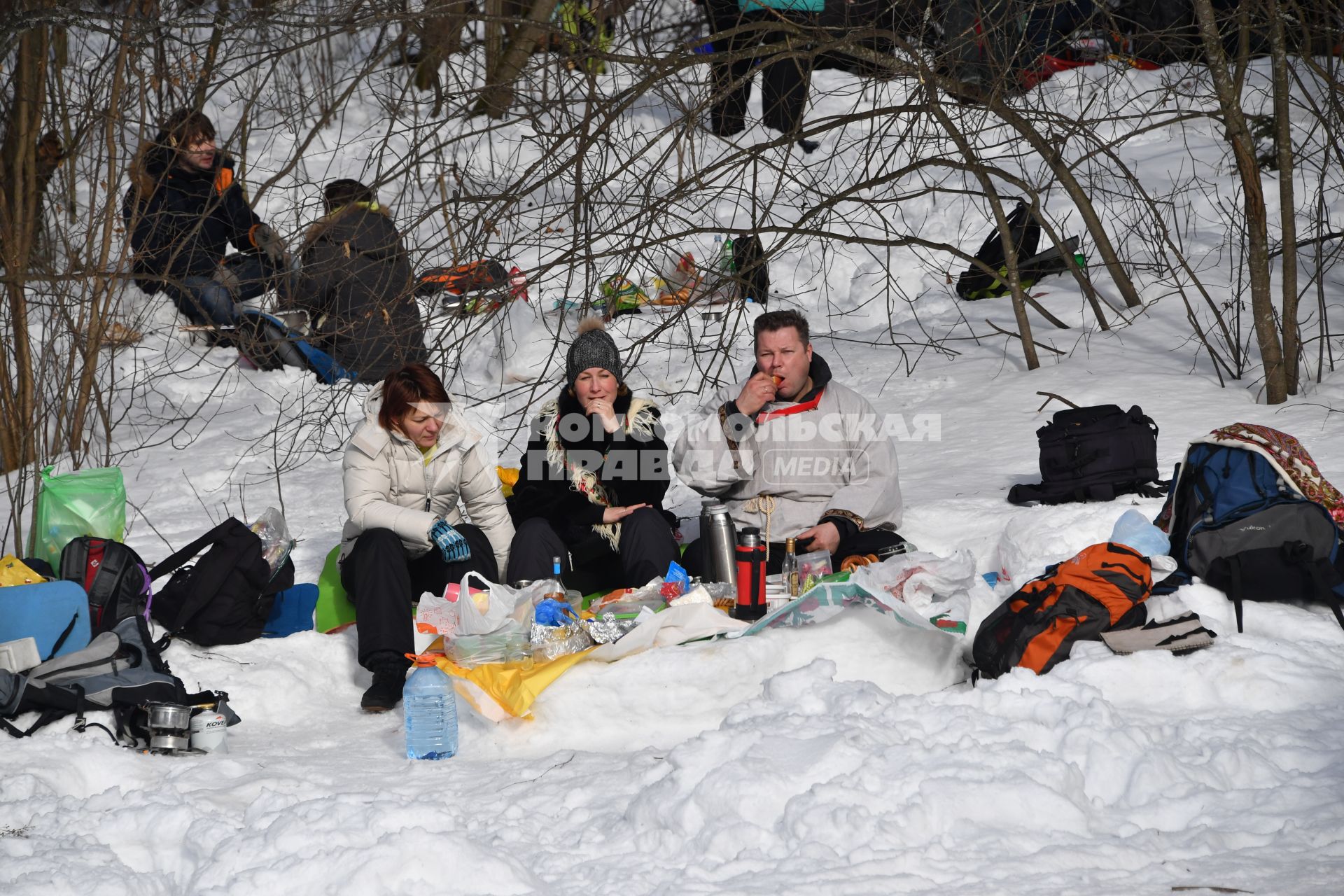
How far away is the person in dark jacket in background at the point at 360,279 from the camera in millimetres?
5078

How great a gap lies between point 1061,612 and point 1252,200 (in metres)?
3.28

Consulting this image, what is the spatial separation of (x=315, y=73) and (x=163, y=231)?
16.3 ft

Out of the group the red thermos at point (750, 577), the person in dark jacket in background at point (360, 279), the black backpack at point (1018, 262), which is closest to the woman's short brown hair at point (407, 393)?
the person in dark jacket in background at point (360, 279)

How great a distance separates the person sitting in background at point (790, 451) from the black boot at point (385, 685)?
118 cm

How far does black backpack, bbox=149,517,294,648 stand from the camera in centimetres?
457

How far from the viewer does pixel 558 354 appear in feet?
25.3

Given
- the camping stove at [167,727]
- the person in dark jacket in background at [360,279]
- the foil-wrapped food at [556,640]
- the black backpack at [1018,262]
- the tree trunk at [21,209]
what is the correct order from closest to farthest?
the camping stove at [167,727] → the foil-wrapped food at [556,640] → the person in dark jacket in background at [360,279] → the tree trunk at [21,209] → the black backpack at [1018,262]

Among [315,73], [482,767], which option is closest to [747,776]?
[482,767]

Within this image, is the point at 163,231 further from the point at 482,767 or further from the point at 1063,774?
the point at 1063,774

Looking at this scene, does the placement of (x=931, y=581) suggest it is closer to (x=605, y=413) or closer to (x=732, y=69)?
(x=605, y=413)

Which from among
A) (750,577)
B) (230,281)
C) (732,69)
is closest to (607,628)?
(750,577)

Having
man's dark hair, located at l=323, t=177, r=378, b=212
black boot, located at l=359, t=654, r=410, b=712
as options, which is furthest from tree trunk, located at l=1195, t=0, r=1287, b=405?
black boot, located at l=359, t=654, r=410, b=712

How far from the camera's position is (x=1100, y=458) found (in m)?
5.02

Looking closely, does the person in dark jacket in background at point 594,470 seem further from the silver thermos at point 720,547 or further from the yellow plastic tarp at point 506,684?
the yellow plastic tarp at point 506,684
